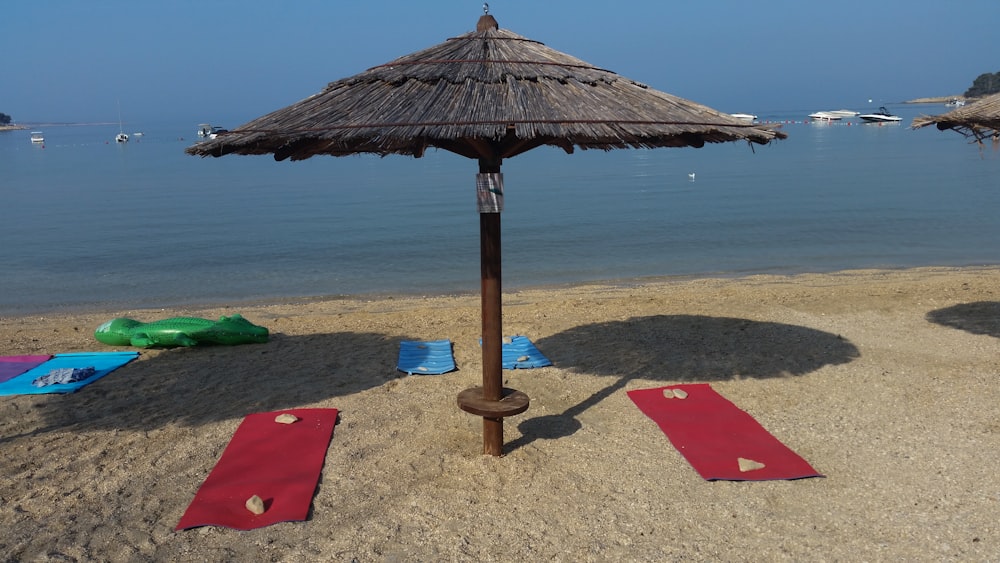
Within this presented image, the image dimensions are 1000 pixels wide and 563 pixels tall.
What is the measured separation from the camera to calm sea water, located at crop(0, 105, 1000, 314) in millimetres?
14430

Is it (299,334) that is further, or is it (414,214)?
(414,214)

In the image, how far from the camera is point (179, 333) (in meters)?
7.82

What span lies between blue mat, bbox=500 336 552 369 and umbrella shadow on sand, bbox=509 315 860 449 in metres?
0.15

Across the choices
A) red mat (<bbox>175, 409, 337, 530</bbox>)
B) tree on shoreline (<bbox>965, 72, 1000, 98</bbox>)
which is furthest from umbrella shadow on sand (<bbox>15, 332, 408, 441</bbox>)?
tree on shoreline (<bbox>965, 72, 1000, 98</bbox>)

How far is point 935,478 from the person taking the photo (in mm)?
4625

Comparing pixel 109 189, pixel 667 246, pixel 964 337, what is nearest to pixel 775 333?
pixel 964 337

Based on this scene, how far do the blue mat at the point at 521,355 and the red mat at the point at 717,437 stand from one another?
3.67 feet

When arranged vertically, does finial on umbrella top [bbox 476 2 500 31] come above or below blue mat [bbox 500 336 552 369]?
above

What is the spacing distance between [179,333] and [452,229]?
39.9ft

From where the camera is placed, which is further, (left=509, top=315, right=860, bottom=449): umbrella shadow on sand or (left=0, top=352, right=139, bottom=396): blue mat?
(left=509, top=315, right=860, bottom=449): umbrella shadow on sand

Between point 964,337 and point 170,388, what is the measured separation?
772 centimetres

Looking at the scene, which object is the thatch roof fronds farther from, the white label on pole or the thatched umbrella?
the white label on pole

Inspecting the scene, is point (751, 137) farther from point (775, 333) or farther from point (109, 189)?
point (109, 189)

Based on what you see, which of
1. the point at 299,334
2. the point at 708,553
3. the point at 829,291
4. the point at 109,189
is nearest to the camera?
the point at 708,553
